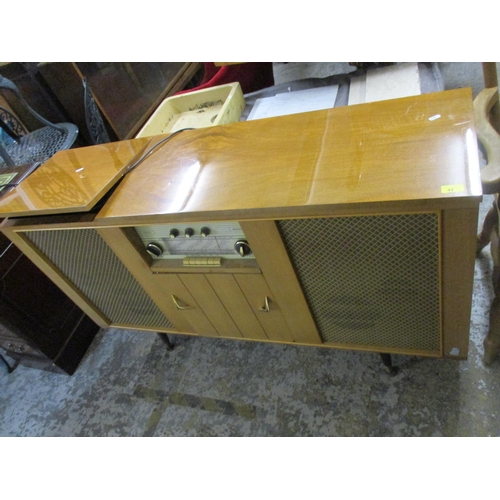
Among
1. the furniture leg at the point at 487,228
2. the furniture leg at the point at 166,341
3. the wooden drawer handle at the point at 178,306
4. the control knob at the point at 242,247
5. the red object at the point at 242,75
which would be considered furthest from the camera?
the red object at the point at 242,75

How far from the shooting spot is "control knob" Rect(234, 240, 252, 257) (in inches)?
32.9

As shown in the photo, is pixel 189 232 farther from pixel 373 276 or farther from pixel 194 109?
pixel 194 109

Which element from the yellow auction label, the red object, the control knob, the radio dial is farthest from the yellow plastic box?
the yellow auction label

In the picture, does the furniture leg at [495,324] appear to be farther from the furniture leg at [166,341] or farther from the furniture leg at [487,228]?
the furniture leg at [166,341]

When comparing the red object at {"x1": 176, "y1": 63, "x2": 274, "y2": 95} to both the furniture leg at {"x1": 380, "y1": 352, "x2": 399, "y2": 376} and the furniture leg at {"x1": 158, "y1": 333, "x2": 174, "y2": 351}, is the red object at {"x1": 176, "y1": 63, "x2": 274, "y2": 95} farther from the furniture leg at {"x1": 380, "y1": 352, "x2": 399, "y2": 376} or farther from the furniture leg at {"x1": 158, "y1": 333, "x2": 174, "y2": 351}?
the furniture leg at {"x1": 380, "y1": 352, "x2": 399, "y2": 376}

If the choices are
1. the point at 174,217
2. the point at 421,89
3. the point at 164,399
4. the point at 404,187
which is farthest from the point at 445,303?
the point at 164,399

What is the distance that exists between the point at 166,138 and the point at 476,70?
2.25 m

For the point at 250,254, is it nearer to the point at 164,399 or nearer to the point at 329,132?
the point at 329,132

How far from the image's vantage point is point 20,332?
1.41 metres

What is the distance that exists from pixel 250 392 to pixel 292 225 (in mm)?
814

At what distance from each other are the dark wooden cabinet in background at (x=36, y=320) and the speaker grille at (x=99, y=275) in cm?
36

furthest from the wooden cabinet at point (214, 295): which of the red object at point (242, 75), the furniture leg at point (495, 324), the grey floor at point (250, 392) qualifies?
the red object at point (242, 75)

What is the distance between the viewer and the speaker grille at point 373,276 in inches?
26.8

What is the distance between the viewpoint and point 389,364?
115 centimetres
